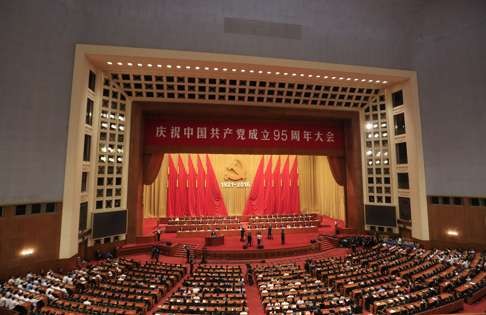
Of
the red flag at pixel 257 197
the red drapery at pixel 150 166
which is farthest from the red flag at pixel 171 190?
the red flag at pixel 257 197

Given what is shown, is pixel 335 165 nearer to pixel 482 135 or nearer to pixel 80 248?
pixel 482 135

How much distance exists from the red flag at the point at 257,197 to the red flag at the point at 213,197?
6.95ft

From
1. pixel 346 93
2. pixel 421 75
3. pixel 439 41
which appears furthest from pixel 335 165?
pixel 439 41

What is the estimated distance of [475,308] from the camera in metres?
8.30

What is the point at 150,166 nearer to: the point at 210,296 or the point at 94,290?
the point at 94,290

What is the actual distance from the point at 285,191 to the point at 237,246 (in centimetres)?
930

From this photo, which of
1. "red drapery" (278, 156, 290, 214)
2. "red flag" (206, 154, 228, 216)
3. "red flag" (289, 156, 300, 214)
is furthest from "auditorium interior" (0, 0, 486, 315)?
"red drapery" (278, 156, 290, 214)

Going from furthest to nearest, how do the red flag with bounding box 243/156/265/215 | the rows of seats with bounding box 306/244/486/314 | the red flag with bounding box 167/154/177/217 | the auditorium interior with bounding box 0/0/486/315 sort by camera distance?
the red flag with bounding box 243/156/265/215
the red flag with bounding box 167/154/177/217
the auditorium interior with bounding box 0/0/486/315
the rows of seats with bounding box 306/244/486/314

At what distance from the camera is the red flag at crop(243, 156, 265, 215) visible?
76.3 ft

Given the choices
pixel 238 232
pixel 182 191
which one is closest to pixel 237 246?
pixel 238 232

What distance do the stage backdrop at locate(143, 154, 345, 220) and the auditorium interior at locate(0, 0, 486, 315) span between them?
265cm

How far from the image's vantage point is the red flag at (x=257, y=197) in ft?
76.3

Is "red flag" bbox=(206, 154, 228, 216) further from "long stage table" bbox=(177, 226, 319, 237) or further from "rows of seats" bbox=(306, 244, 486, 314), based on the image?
"rows of seats" bbox=(306, 244, 486, 314)

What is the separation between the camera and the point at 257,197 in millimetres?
23406
